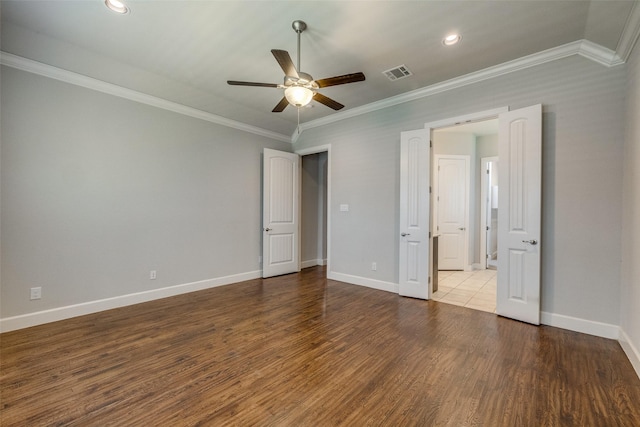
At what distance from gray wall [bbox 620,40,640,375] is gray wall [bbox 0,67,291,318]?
487cm

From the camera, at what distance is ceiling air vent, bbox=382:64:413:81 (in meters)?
3.35

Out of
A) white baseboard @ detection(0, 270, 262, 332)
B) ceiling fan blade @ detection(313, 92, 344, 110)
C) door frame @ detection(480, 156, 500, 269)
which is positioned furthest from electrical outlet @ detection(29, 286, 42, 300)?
door frame @ detection(480, 156, 500, 269)

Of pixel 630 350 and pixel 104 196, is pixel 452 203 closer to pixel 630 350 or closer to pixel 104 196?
pixel 630 350

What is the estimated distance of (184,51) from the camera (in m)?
3.04

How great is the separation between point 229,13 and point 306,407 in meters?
3.23

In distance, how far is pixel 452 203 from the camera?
6.07 meters

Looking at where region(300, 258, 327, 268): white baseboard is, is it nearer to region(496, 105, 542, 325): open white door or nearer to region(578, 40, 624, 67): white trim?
region(496, 105, 542, 325): open white door

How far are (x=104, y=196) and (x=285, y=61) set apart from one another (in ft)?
9.49

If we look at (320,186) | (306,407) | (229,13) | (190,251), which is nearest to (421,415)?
(306,407)

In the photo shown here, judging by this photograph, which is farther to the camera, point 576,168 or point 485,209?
point 485,209

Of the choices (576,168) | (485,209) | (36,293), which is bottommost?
(36,293)

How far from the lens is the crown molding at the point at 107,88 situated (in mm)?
Answer: 2855

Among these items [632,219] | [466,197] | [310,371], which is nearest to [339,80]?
[310,371]

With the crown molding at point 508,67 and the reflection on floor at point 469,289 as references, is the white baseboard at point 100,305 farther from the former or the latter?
the crown molding at point 508,67
